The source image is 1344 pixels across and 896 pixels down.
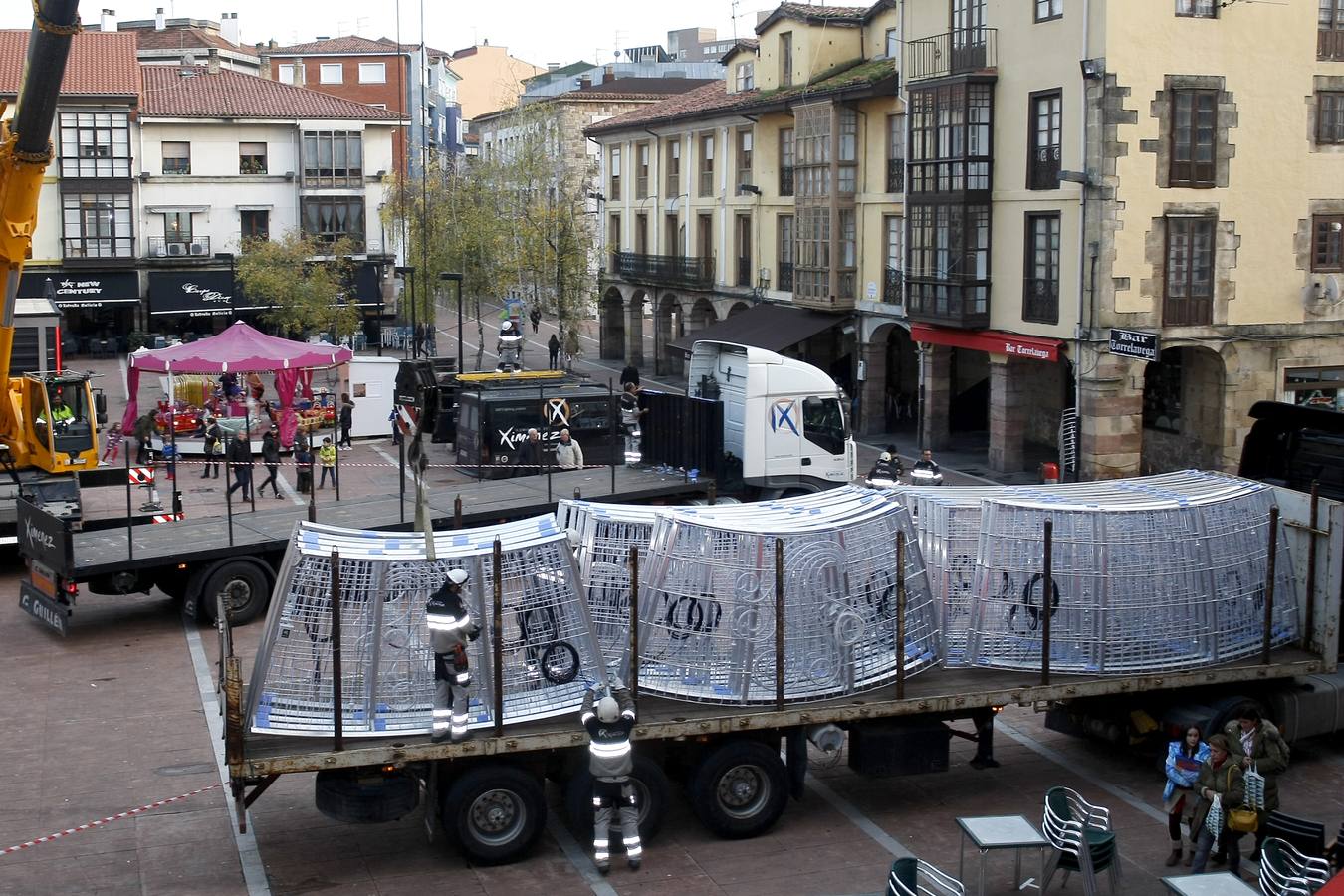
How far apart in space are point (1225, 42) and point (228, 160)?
139 feet

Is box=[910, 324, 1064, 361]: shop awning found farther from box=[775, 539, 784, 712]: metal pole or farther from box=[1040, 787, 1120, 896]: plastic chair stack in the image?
box=[1040, 787, 1120, 896]: plastic chair stack

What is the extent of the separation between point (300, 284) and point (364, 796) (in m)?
45.0

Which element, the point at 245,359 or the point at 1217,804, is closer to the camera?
the point at 1217,804

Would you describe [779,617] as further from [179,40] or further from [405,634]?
[179,40]

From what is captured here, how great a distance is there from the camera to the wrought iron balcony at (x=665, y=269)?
51.1 metres

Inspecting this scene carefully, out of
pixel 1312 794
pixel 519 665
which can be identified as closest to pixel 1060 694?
pixel 1312 794

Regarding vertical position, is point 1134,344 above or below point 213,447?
above

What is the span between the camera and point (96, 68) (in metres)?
60.8

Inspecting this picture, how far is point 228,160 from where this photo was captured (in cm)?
6256

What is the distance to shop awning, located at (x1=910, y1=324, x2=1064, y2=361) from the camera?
32781 mm

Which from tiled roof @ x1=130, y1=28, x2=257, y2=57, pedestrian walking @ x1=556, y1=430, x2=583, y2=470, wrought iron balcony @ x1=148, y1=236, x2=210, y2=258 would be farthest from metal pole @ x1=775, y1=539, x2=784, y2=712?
tiled roof @ x1=130, y1=28, x2=257, y2=57

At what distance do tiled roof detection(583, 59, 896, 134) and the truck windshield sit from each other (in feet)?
51.1

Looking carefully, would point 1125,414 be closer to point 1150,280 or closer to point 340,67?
point 1150,280

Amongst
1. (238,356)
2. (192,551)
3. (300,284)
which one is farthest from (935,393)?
(300,284)
